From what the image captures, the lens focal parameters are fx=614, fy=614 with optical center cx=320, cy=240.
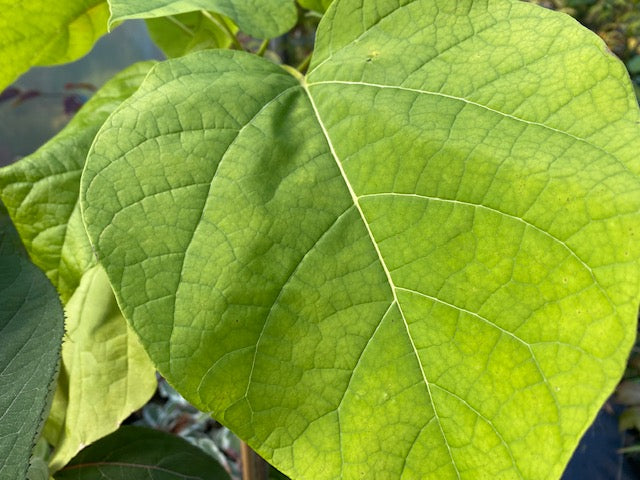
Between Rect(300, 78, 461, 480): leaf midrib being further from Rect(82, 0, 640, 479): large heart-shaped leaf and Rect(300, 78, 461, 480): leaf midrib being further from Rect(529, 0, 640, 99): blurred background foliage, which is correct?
Rect(529, 0, 640, 99): blurred background foliage

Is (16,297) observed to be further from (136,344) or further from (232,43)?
(232,43)

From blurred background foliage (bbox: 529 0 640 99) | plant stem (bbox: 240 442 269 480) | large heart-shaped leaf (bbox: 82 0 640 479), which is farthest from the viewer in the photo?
blurred background foliage (bbox: 529 0 640 99)

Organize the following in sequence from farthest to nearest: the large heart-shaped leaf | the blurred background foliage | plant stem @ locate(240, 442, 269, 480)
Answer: the blurred background foliage, plant stem @ locate(240, 442, 269, 480), the large heart-shaped leaf

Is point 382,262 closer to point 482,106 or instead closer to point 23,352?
point 482,106

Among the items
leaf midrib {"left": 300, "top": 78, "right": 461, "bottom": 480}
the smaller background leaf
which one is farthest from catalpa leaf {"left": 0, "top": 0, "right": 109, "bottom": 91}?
leaf midrib {"left": 300, "top": 78, "right": 461, "bottom": 480}

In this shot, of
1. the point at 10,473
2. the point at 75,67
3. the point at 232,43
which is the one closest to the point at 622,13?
the point at 75,67

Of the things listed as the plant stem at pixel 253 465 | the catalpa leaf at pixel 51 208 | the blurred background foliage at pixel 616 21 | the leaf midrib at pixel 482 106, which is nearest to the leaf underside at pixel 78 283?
the catalpa leaf at pixel 51 208

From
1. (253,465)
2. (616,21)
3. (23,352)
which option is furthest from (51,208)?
(616,21)
